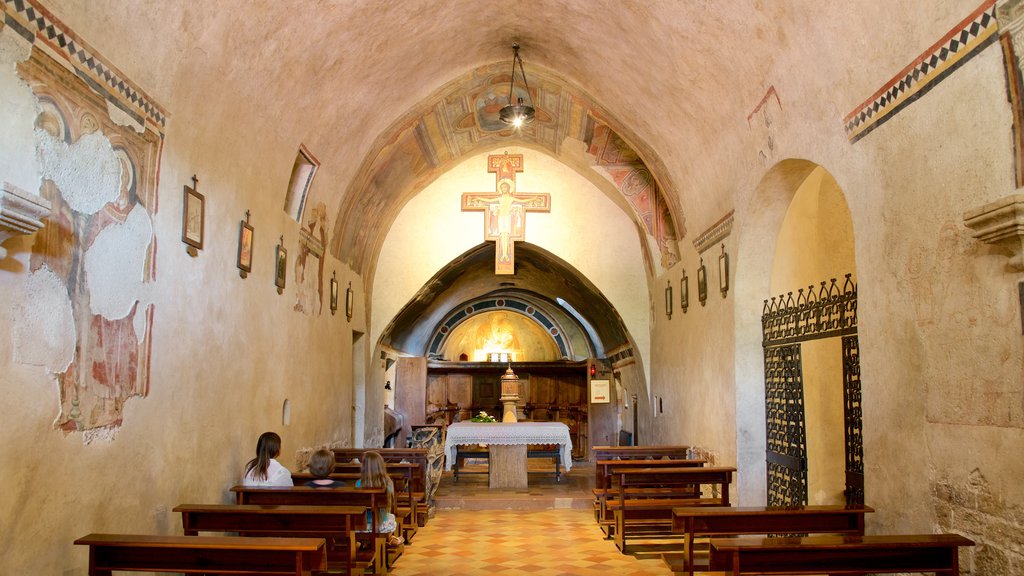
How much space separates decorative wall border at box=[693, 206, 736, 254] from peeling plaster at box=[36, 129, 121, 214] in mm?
5942

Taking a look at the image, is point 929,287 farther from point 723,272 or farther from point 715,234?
point 715,234

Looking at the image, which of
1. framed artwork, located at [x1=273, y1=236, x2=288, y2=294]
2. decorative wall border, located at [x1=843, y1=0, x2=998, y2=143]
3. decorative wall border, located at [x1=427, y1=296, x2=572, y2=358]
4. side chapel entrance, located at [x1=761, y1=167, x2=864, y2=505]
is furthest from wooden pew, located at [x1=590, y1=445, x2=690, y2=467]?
decorative wall border, located at [x1=427, y1=296, x2=572, y2=358]

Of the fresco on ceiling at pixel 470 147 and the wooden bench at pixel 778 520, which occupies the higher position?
the fresco on ceiling at pixel 470 147

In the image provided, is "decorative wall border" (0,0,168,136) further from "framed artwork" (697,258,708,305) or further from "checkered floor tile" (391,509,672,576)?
"framed artwork" (697,258,708,305)

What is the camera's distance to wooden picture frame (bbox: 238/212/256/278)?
22.7 feet

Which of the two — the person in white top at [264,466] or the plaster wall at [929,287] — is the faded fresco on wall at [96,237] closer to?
the person in white top at [264,466]

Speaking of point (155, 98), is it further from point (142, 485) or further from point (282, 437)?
point (282, 437)

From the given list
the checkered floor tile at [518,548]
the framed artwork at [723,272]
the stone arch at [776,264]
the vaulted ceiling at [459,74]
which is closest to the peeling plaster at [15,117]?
the vaulted ceiling at [459,74]

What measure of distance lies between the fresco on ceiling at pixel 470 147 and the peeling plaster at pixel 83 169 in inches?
217

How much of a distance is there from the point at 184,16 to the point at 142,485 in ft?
10.5

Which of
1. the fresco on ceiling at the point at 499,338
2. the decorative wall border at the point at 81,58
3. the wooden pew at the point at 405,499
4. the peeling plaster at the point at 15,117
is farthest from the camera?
the fresco on ceiling at the point at 499,338

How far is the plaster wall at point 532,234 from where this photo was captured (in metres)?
13.2

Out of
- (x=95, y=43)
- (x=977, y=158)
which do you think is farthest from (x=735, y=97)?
(x=95, y=43)

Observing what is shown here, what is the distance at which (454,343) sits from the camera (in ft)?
77.2
